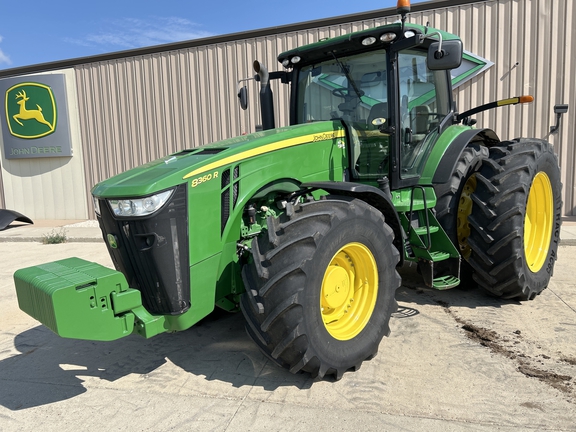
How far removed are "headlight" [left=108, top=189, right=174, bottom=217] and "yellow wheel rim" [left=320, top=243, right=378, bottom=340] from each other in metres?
1.11

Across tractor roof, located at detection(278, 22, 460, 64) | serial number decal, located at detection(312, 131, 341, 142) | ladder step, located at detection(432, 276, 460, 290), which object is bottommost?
ladder step, located at detection(432, 276, 460, 290)

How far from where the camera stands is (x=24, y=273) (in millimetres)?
2566

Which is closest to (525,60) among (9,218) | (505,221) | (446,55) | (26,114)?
(505,221)

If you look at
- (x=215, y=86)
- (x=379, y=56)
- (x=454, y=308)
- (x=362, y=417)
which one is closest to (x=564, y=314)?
(x=454, y=308)

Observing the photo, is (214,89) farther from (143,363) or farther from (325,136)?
(143,363)

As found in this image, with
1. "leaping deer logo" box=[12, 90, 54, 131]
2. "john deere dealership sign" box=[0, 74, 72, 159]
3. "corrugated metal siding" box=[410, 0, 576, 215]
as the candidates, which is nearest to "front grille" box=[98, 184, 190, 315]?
"corrugated metal siding" box=[410, 0, 576, 215]

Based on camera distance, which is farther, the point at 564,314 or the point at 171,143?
the point at 171,143

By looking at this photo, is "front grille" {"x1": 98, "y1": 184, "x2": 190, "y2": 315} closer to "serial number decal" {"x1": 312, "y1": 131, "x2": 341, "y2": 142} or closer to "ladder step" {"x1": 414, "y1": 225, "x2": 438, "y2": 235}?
"serial number decal" {"x1": 312, "y1": 131, "x2": 341, "y2": 142}

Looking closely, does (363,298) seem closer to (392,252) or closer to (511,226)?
(392,252)

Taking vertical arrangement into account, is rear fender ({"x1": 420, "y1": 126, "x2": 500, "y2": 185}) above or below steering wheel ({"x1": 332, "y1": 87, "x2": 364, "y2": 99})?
below

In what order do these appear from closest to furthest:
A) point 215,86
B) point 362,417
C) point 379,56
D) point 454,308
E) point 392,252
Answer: point 362,417
point 392,252
point 379,56
point 454,308
point 215,86

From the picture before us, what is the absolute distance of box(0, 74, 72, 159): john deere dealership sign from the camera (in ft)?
35.6

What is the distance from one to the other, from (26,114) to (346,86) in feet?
33.7

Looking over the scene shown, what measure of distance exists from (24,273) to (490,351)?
10.2 feet
